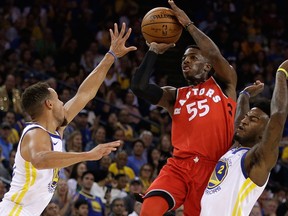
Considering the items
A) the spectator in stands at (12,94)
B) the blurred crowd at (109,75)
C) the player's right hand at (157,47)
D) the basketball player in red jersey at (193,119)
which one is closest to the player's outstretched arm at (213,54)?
the basketball player in red jersey at (193,119)

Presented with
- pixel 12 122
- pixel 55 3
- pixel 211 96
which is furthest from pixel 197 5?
pixel 211 96

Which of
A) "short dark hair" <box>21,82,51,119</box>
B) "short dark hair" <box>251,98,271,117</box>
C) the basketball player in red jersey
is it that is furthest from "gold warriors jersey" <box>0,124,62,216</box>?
"short dark hair" <box>251,98,271,117</box>

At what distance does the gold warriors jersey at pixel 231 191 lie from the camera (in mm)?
5641

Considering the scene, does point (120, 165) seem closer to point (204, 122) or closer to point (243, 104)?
point (243, 104)

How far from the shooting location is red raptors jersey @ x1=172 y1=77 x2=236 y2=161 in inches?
237

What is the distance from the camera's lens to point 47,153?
207 inches

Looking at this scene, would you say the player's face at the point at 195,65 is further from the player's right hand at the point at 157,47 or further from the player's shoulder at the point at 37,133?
the player's shoulder at the point at 37,133

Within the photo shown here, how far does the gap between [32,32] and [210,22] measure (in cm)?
429

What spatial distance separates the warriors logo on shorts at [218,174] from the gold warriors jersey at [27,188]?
4.15 ft

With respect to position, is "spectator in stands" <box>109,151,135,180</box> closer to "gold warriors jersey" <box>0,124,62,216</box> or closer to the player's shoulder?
"gold warriors jersey" <box>0,124,62,216</box>

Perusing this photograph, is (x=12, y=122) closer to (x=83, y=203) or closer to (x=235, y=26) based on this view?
(x=83, y=203)

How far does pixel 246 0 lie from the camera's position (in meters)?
17.4

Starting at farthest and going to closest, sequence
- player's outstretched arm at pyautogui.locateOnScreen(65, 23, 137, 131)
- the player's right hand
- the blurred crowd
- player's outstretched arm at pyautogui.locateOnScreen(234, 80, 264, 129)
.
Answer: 1. the blurred crowd
2. player's outstretched arm at pyautogui.locateOnScreen(65, 23, 137, 131)
3. player's outstretched arm at pyautogui.locateOnScreen(234, 80, 264, 129)
4. the player's right hand

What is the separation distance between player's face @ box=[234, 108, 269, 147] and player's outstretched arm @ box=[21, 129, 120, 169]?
3.75 feet
